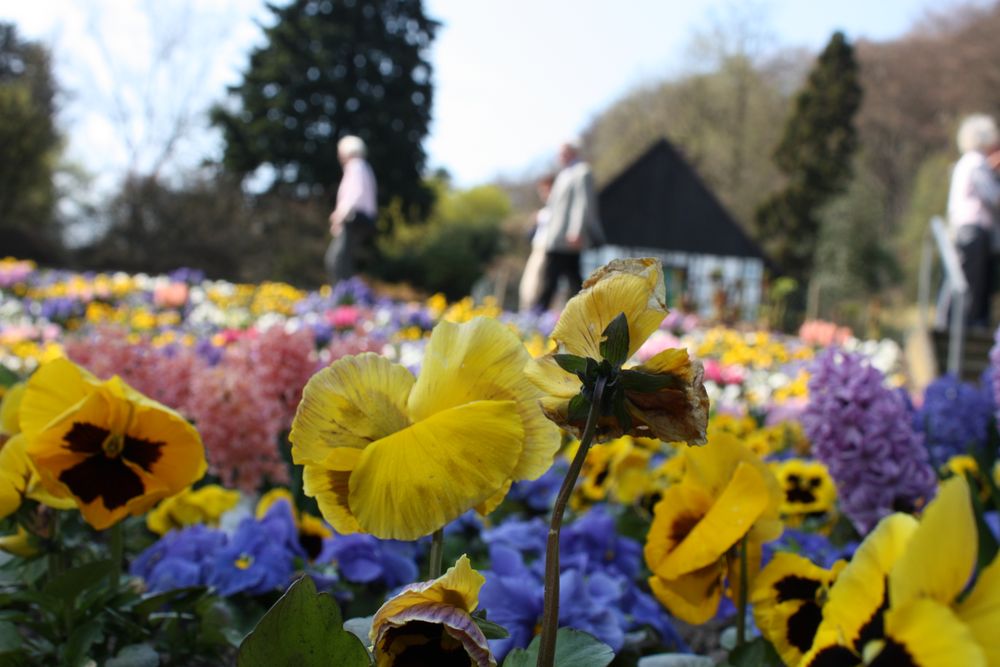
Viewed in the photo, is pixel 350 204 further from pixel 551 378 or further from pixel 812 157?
→ pixel 812 157

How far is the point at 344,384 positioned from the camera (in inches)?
21.8

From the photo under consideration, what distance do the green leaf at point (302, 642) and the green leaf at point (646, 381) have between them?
0.72 ft

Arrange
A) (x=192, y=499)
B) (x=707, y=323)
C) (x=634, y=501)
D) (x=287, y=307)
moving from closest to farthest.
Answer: (x=192, y=499) < (x=634, y=501) < (x=287, y=307) < (x=707, y=323)

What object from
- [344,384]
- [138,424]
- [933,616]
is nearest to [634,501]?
[138,424]

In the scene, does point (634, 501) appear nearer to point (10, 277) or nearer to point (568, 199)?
point (568, 199)

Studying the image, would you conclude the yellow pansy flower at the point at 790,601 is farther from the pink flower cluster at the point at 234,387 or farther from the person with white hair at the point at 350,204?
the person with white hair at the point at 350,204

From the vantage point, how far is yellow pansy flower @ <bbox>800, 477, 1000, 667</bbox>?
364 millimetres

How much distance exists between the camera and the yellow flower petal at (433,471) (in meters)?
0.51

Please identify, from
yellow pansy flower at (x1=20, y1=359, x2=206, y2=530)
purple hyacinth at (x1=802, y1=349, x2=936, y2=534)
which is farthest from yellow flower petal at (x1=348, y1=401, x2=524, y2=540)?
purple hyacinth at (x1=802, y1=349, x2=936, y2=534)

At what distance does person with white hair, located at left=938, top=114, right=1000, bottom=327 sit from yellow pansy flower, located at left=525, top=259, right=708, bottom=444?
7162 millimetres

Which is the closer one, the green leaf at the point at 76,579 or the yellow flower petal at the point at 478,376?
the yellow flower petal at the point at 478,376

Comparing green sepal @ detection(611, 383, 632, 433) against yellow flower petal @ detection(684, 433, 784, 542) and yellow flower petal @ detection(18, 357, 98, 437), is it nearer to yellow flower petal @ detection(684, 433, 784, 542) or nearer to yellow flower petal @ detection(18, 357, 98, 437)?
yellow flower petal @ detection(684, 433, 784, 542)

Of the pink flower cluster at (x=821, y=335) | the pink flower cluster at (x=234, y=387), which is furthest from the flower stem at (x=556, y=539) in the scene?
the pink flower cluster at (x=821, y=335)

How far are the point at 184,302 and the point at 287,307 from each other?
3.12 ft
